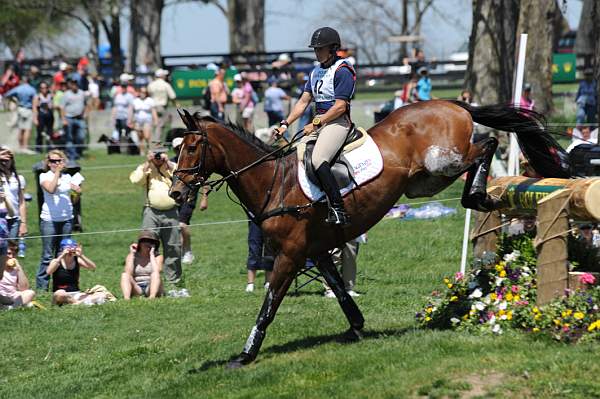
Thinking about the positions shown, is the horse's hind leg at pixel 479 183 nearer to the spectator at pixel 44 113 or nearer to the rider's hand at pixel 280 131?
the rider's hand at pixel 280 131

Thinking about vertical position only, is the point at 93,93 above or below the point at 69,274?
above

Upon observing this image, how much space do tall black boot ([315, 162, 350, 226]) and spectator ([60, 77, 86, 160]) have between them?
18.3 m

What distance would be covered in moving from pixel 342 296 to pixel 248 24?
116ft

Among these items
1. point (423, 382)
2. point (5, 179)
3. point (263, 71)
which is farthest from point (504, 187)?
point (263, 71)

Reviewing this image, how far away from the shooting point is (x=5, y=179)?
14500 millimetres

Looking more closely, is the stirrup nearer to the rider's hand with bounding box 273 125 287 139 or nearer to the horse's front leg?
the horse's front leg

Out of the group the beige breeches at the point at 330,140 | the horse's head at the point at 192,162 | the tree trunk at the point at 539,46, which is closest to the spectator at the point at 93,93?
the tree trunk at the point at 539,46

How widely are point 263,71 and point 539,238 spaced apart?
2883 centimetres

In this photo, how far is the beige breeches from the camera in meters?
9.78

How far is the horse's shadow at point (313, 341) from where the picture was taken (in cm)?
1009

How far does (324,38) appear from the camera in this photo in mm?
9812

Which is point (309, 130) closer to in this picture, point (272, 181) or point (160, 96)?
point (272, 181)

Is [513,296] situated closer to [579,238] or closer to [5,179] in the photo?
[579,238]

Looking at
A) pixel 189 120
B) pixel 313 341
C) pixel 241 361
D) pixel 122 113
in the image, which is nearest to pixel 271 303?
pixel 241 361
